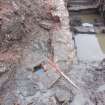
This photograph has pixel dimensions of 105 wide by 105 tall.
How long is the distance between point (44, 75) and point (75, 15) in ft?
21.7

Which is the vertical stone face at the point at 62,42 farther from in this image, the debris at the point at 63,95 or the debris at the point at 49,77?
the debris at the point at 63,95

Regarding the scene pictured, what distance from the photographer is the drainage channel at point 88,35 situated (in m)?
9.88

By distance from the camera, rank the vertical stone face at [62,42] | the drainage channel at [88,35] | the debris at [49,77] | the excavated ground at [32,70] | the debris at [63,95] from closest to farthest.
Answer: the debris at [63,95] → the excavated ground at [32,70] → the debris at [49,77] → the vertical stone face at [62,42] → the drainage channel at [88,35]

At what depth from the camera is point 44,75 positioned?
24.7ft

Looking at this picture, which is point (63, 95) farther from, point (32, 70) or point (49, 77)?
point (32, 70)

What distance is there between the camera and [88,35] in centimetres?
1139

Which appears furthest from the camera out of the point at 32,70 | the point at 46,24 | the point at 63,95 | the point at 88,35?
the point at 88,35

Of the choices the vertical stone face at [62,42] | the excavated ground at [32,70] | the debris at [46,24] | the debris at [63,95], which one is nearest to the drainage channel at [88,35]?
the excavated ground at [32,70]

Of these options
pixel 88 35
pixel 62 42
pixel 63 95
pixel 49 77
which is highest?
pixel 62 42

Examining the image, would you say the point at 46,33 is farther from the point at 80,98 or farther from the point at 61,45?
the point at 80,98

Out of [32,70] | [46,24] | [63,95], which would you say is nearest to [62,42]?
[46,24]

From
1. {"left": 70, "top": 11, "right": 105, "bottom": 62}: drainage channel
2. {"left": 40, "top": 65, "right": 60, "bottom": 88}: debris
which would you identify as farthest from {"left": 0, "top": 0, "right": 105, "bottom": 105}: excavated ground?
{"left": 70, "top": 11, "right": 105, "bottom": 62}: drainage channel

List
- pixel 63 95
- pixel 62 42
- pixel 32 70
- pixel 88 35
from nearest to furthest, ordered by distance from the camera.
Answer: pixel 63 95
pixel 32 70
pixel 62 42
pixel 88 35

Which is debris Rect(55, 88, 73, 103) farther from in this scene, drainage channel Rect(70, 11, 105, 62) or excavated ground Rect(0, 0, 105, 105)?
drainage channel Rect(70, 11, 105, 62)
